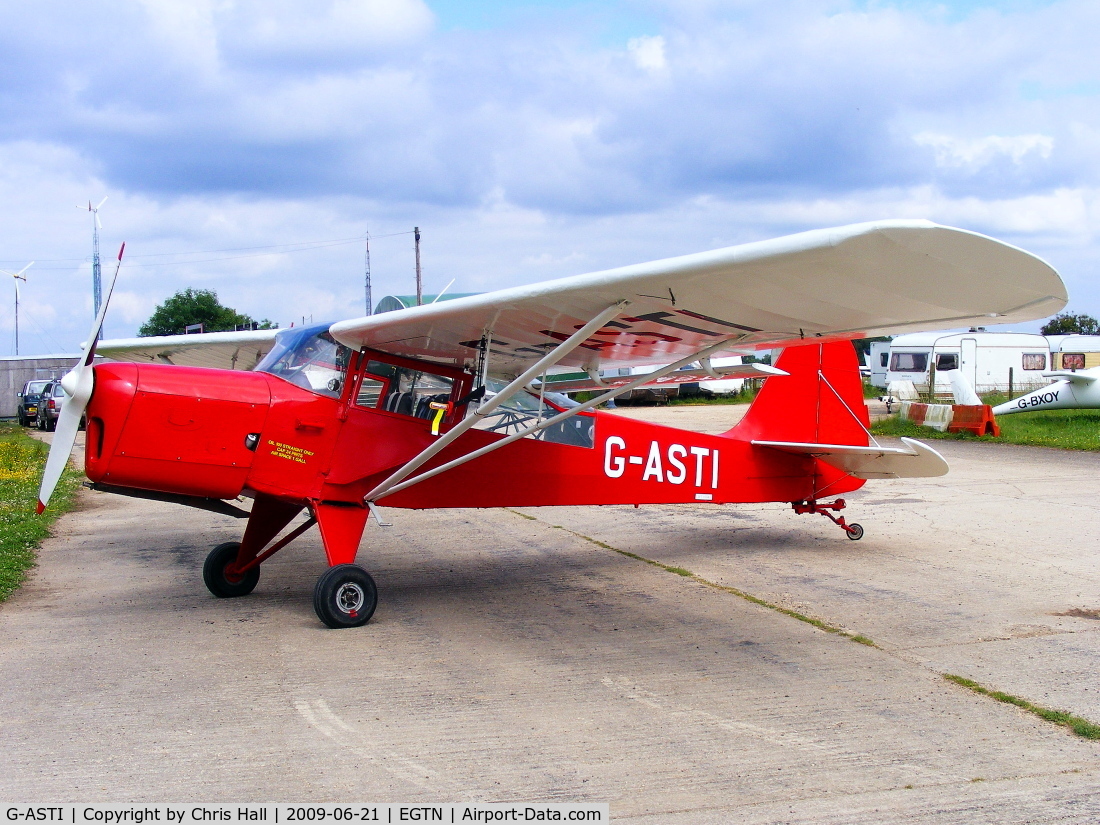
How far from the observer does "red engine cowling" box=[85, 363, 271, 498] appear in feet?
19.2

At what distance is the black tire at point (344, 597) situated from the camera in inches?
242

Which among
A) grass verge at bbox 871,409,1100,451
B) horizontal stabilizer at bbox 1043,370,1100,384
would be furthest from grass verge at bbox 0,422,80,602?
horizontal stabilizer at bbox 1043,370,1100,384

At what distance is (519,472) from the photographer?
756 centimetres

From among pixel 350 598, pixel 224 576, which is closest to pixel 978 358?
pixel 224 576

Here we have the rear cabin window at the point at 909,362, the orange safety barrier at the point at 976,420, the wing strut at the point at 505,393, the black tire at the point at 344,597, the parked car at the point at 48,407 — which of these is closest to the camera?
the wing strut at the point at 505,393

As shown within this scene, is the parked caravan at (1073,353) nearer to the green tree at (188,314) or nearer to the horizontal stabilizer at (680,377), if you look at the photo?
the horizontal stabilizer at (680,377)

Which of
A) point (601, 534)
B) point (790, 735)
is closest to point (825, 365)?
point (601, 534)

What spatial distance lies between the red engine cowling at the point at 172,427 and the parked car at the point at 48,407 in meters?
25.5

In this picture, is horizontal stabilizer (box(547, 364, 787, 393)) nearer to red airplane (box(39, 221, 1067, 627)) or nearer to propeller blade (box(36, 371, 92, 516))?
red airplane (box(39, 221, 1067, 627))

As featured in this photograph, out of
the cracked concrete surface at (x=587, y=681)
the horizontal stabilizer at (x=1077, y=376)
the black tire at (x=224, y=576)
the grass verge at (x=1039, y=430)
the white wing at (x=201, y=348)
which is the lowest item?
the cracked concrete surface at (x=587, y=681)

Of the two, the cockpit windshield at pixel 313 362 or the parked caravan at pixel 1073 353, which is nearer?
the cockpit windshield at pixel 313 362

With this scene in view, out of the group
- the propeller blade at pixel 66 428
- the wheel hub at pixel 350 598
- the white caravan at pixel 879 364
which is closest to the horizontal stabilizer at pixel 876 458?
the wheel hub at pixel 350 598

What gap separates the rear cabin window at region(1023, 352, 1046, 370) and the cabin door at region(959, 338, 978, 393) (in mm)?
2486

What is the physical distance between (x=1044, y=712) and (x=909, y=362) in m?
30.7
